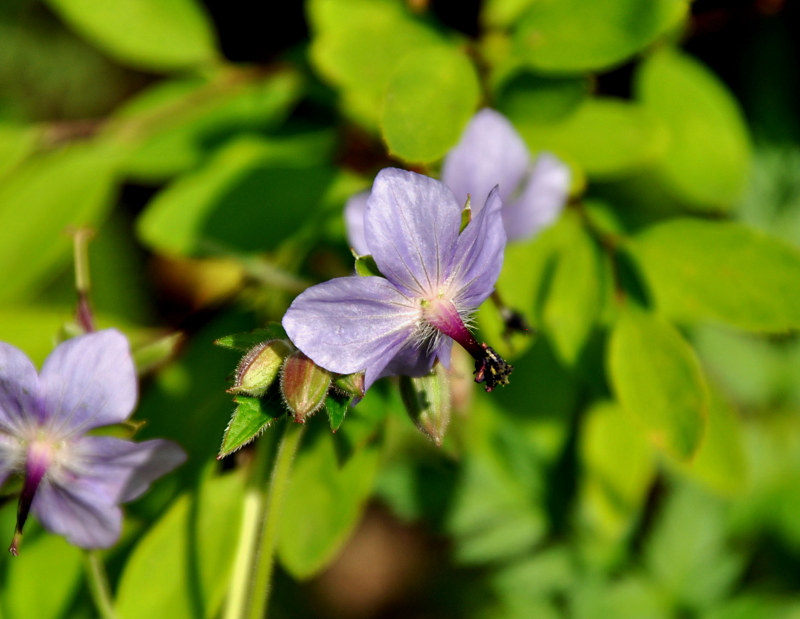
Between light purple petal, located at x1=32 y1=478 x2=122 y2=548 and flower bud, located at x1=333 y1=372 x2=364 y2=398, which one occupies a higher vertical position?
flower bud, located at x1=333 y1=372 x2=364 y2=398

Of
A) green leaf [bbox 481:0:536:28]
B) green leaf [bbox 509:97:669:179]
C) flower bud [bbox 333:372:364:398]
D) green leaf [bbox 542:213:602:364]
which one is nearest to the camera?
flower bud [bbox 333:372:364:398]

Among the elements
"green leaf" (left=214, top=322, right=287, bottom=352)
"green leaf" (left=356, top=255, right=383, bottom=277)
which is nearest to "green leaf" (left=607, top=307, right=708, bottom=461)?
"green leaf" (left=356, top=255, right=383, bottom=277)

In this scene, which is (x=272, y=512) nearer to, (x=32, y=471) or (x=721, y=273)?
(x=32, y=471)

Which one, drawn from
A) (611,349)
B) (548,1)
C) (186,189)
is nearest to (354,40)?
(548,1)

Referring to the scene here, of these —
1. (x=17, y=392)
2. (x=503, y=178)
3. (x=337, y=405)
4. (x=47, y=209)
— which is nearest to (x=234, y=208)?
(x=47, y=209)

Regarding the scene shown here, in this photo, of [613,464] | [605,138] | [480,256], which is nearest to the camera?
[480,256]

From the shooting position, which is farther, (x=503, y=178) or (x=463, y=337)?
(x=503, y=178)

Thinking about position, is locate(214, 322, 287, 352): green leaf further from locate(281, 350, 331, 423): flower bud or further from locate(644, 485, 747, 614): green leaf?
locate(644, 485, 747, 614): green leaf
